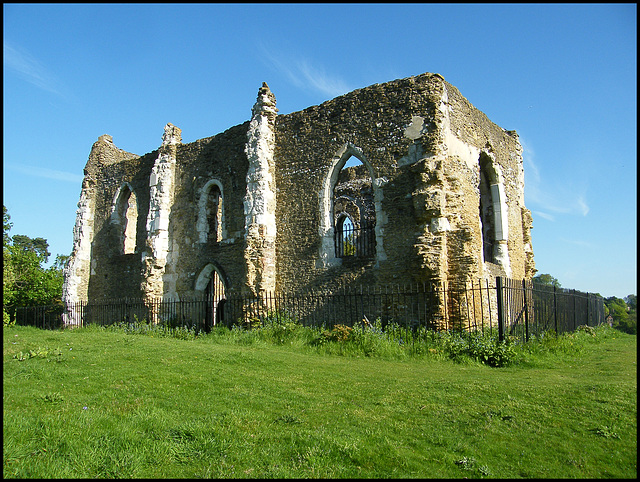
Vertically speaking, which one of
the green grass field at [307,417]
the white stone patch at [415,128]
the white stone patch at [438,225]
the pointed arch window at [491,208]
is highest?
the white stone patch at [415,128]

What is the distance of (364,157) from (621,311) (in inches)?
1142

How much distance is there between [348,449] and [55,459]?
263 centimetres

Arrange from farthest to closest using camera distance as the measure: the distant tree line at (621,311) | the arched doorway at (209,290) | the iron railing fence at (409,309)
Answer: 1. the distant tree line at (621,311)
2. the arched doorway at (209,290)
3. the iron railing fence at (409,309)

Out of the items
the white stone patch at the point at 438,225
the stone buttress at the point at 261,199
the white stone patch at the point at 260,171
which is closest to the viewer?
the white stone patch at the point at 438,225

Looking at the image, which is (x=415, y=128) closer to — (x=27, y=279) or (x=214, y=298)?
(x=214, y=298)

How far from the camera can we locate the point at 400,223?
1287 centimetres

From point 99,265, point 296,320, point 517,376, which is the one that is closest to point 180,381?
point 517,376

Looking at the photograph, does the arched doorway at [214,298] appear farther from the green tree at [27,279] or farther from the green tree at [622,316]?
the green tree at [622,316]

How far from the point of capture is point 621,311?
3428 centimetres

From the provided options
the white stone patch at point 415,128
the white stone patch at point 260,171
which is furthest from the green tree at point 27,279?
the white stone patch at point 415,128

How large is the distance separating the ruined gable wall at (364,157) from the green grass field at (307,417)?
4234mm

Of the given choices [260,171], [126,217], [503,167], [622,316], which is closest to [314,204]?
[260,171]

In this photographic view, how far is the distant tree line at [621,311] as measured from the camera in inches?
936

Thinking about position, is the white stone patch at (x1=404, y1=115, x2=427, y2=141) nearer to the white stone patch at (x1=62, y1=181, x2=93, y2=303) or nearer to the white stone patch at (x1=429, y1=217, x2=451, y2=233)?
the white stone patch at (x1=429, y1=217, x2=451, y2=233)
